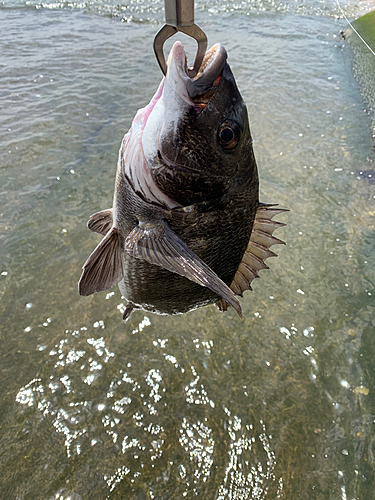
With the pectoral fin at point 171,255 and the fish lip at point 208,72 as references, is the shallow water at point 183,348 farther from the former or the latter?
the fish lip at point 208,72

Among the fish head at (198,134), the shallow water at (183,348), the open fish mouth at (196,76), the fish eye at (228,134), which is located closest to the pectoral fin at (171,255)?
the fish head at (198,134)

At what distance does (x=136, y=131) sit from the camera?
1649 millimetres

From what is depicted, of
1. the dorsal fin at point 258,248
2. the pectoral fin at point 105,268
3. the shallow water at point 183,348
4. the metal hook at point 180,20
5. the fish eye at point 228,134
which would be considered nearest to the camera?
the metal hook at point 180,20

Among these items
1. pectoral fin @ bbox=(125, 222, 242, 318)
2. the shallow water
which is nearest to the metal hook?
pectoral fin @ bbox=(125, 222, 242, 318)

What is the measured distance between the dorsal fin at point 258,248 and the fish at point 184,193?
0.01 m

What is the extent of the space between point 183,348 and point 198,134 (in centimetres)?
214

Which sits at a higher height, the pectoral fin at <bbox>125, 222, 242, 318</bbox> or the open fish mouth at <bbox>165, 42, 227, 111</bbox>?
the open fish mouth at <bbox>165, 42, 227, 111</bbox>

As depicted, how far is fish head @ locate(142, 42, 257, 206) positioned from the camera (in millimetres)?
1448

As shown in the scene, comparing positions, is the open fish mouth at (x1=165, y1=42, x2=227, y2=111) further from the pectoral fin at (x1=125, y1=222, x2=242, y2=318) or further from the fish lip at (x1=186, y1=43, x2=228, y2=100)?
the pectoral fin at (x1=125, y1=222, x2=242, y2=318)

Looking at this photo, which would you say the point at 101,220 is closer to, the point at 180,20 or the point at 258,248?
the point at 258,248

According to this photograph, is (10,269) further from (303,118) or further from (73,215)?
(303,118)

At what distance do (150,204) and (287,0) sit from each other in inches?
528

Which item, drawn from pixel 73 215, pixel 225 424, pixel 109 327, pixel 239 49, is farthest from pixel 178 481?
pixel 239 49

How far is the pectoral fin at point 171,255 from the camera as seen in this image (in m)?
1.39
